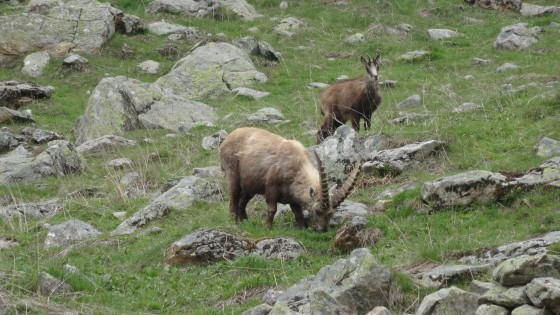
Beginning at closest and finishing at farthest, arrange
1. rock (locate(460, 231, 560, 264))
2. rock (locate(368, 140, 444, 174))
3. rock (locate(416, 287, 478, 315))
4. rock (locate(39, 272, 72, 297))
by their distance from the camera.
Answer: rock (locate(416, 287, 478, 315)) < rock (locate(460, 231, 560, 264)) < rock (locate(39, 272, 72, 297)) < rock (locate(368, 140, 444, 174))

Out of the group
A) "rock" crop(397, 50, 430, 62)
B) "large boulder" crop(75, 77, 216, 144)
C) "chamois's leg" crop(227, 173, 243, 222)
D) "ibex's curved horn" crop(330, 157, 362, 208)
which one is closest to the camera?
"ibex's curved horn" crop(330, 157, 362, 208)

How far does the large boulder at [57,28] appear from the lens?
2872cm

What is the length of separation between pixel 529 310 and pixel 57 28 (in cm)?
2422

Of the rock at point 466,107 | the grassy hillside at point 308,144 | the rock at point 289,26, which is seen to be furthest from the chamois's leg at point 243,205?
the rock at point 289,26

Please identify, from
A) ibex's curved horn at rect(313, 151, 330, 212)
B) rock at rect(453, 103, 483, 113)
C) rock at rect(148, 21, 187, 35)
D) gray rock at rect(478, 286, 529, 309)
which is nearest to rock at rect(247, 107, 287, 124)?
rock at rect(453, 103, 483, 113)

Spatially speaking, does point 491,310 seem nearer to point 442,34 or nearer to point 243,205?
point 243,205

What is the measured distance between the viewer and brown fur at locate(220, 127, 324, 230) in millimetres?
13797

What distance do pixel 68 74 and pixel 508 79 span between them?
42.6ft

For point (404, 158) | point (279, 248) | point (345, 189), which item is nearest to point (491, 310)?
point (279, 248)

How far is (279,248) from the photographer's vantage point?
12.3m

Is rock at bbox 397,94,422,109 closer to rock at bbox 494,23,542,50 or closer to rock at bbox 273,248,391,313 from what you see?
rock at bbox 494,23,542,50

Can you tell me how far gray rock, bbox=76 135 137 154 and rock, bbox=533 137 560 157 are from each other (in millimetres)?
10317

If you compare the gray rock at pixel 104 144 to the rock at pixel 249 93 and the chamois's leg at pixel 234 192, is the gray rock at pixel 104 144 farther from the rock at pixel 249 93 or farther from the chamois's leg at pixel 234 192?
the chamois's leg at pixel 234 192

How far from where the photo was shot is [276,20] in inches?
1286
